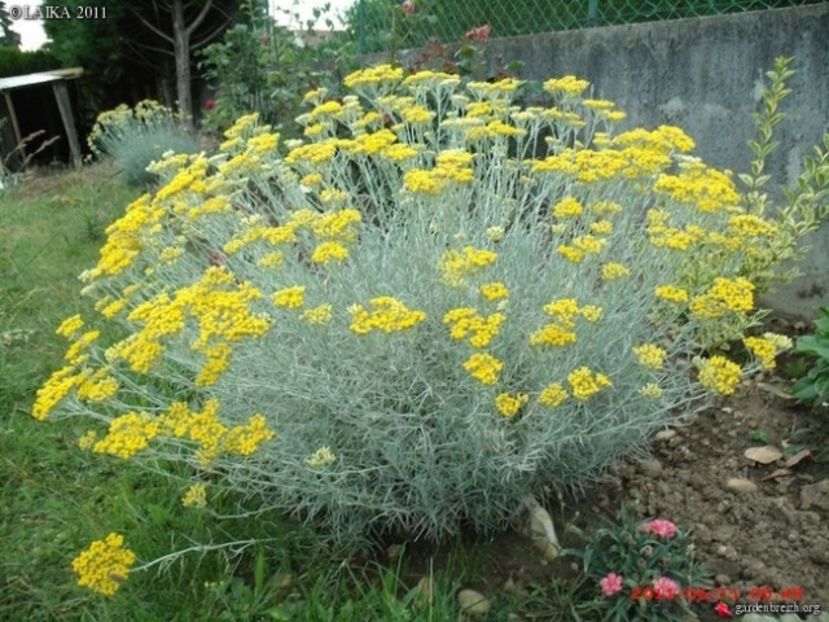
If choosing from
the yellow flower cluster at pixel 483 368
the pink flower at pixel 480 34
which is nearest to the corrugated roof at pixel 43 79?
the pink flower at pixel 480 34

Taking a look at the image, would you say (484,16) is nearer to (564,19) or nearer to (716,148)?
(564,19)

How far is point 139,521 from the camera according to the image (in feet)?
7.20

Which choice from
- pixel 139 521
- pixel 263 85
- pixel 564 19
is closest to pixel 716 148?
pixel 564 19

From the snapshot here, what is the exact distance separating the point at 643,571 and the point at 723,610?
0.67 feet

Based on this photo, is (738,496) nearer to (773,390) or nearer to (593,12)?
(773,390)

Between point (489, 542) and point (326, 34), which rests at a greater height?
point (326, 34)

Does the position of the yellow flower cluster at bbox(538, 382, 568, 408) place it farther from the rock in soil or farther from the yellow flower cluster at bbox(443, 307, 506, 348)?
the rock in soil

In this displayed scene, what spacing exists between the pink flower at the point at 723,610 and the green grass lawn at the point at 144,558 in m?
0.51

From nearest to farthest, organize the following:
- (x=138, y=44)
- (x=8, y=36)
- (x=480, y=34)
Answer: (x=480, y=34) → (x=138, y=44) → (x=8, y=36)

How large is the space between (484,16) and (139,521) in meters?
4.08

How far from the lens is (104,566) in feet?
5.36

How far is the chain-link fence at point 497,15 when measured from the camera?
3.41 meters

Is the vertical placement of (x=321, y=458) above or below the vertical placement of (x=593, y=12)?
below

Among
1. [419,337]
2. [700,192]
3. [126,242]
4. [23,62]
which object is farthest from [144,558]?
[23,62]
